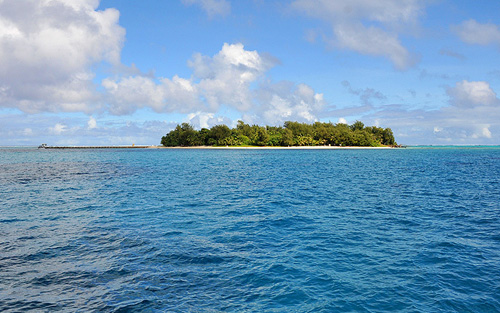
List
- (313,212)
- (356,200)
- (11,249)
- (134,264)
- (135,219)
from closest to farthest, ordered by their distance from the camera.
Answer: (134,264) → (11,249) → (135,219) → (313,212) → (356,200)

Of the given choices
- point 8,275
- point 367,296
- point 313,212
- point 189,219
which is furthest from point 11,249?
point 313,212

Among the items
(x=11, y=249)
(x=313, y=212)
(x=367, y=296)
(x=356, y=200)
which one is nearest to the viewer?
(x=367, y=296)

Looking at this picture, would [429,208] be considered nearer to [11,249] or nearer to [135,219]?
[135,219]

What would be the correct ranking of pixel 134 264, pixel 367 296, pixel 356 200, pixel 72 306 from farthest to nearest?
pixel 356 200 < pixel 134 264 < pixel 367 296 < pixel 72 306

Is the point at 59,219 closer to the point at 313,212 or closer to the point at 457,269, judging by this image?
the point at 313,212

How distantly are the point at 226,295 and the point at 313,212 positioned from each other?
15.4 metres

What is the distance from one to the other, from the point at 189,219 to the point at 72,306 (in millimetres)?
12704

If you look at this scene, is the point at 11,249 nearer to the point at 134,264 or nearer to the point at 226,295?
the point at 134,264

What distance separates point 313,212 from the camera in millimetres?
25141

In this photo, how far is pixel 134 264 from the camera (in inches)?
544

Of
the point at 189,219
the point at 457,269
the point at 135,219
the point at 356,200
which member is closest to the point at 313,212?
the point at 356,200

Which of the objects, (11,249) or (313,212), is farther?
(313,212)

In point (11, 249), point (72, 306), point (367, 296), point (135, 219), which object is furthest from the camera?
point (135, 219)

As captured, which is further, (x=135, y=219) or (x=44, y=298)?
(x=135, y=219)
